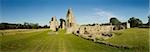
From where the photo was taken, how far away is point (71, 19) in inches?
2589

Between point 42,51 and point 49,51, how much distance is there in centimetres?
60

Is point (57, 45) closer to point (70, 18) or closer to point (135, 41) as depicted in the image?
point (135, 41)

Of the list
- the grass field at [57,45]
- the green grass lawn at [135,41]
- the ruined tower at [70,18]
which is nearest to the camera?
the grass field at [57,45]

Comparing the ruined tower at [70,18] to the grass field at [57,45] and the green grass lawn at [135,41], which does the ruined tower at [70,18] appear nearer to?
the green grass lawn at [135,41]

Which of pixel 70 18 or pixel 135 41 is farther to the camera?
pixel 70 18

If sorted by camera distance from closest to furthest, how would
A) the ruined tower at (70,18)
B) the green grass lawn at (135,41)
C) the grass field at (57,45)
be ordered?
the grass field at (57,45)
the green grass lawn at (135,41)
the ruined tower at (70,18)

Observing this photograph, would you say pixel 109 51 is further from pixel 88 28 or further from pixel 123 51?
pixel 88 28

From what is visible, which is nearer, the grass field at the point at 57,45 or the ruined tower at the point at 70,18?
the grass field at the point at 57,45

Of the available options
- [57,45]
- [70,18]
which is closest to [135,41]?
[57,45]

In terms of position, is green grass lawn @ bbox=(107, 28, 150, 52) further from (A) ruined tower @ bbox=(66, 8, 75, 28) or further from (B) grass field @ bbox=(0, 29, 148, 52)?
(A) ruined tower @ bbox=(66, 8, 75, 28)

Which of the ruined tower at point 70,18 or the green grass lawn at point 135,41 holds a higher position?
the ruined tower at point 70,18

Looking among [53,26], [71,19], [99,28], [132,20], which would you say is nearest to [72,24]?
[71,19]

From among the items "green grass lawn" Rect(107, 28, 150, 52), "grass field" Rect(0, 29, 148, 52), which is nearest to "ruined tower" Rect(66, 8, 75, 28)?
"green grass lawn" Rect(107, 28, 150, 52)

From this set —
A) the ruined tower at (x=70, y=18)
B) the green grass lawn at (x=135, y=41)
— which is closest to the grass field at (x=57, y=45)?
the green grass lawn at (x=135, y=41)
